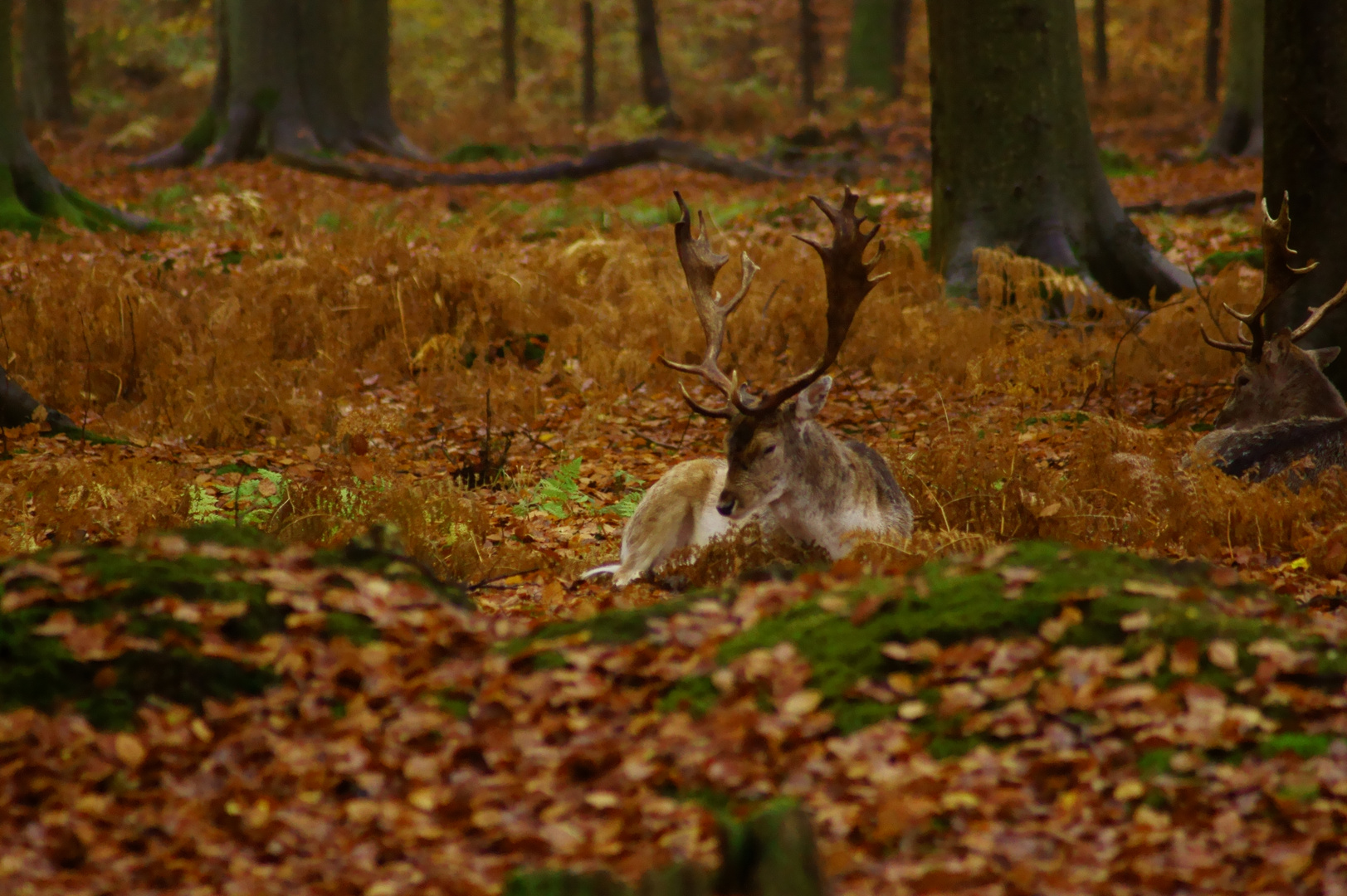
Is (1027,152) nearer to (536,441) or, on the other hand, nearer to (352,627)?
(536,441)

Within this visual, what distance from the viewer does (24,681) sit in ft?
14.8

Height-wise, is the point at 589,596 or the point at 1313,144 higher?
the point at 1313,144

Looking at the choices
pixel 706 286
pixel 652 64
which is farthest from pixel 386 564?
pixel 652 64

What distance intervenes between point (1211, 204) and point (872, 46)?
1921 cm

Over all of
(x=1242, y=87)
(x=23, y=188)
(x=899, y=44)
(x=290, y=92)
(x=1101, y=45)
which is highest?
(x=899, y=44)

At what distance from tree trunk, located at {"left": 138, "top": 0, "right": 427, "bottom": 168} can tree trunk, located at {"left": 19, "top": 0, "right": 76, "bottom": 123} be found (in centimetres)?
822

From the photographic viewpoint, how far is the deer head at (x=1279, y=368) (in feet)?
27.7

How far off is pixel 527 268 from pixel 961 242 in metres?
4.38

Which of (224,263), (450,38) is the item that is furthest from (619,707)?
(450,38)

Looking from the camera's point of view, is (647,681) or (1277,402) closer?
(647,681)

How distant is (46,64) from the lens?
3142cm

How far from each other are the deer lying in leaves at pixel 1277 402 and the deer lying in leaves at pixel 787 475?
2300 millimetres

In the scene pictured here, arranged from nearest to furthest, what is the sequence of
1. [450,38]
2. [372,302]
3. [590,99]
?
[372,302] → [590,99] → [450,38]

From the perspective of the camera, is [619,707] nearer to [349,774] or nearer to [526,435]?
[349,774]
